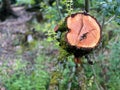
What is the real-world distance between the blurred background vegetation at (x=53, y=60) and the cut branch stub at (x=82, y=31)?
220 mm

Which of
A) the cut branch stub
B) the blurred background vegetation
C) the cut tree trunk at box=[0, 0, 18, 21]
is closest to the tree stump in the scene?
the cut branch stub

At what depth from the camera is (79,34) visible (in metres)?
4.63

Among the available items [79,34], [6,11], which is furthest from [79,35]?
[6,11]

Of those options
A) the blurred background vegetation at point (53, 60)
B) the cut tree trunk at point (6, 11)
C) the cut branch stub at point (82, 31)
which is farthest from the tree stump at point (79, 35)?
the cut tree trunk at point (6, 11)

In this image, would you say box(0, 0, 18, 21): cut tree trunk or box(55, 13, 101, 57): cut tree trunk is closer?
box(55, 13, 101, 57): cut tree trunk

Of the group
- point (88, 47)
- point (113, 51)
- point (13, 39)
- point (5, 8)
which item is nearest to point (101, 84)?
point (113, 51)

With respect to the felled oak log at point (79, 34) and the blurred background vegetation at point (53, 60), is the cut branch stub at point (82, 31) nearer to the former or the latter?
the felled oak log at point (79, 34)

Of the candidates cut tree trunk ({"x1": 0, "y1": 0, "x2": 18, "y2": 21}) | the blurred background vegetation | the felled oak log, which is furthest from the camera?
cut tree trunk ({"x1": 0, "y1": 0, "x2": 18, "y2": 21})

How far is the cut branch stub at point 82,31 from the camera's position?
177 inches

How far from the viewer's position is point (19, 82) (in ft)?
18.0

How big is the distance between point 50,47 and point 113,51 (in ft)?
8.53

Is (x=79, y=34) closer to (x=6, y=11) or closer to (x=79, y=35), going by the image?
(x=79, y=35)

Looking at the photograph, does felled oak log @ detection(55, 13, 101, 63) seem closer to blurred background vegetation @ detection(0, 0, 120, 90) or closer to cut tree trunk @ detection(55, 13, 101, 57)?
cut tree trunk @ detection(55, 13, 101, 57)

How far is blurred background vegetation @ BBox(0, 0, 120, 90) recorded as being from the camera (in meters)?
5.32
